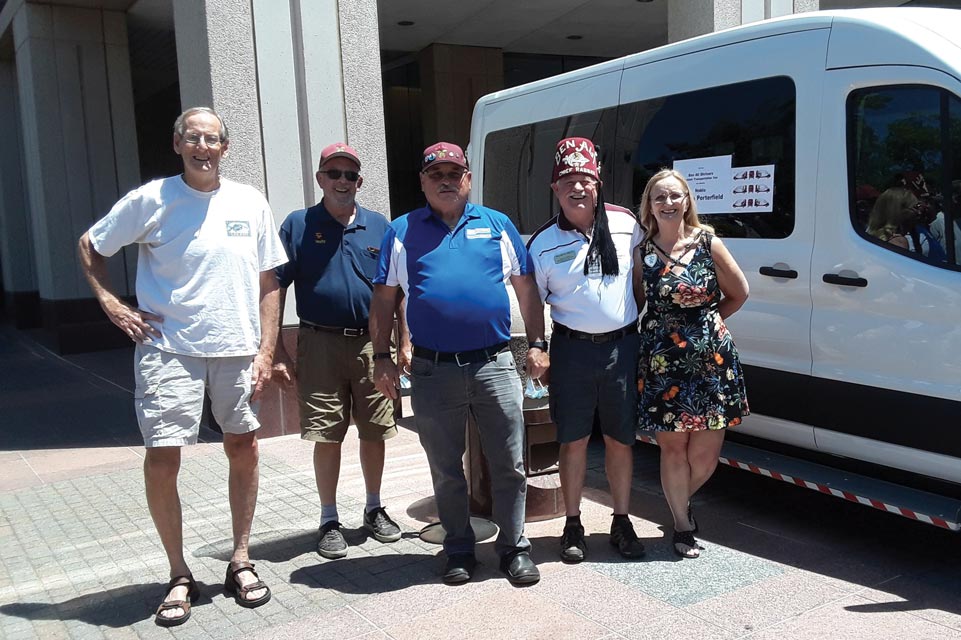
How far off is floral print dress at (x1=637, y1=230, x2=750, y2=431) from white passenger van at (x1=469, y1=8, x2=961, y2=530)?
567 millimetres

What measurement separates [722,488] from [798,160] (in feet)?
6.59

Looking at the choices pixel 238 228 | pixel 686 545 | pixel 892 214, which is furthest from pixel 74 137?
pixel 892 214

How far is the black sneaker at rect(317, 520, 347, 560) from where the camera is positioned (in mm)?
4230

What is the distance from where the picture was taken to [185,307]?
11.7 ft

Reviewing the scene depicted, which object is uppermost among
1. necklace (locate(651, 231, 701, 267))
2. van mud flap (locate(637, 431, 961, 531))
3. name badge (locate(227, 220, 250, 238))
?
name badge (locate(227, 220, 250, 238))

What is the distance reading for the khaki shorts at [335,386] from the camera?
4.27m

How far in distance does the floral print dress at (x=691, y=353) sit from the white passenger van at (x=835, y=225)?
1.86ft

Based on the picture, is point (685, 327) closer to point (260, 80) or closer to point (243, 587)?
point (243, 587)

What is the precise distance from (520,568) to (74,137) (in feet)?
37.5

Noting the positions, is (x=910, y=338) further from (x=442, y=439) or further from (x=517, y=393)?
(x=442, y=439)

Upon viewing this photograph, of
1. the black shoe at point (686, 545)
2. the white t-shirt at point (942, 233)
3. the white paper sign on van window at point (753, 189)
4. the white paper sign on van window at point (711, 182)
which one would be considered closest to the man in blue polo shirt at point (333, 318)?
the black shoe at point (686, 545)

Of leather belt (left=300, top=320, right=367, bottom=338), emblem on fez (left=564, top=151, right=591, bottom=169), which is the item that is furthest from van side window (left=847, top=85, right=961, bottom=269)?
leather belt (left=300, top=320, right=367, bottom=338)

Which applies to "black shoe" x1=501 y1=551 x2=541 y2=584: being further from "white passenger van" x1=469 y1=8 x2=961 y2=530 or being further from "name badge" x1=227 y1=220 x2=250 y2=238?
"name badge" x1=227 y1=220 x2=250 y2=238

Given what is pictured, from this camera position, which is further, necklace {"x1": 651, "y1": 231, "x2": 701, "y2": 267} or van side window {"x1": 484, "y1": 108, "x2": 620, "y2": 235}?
van side window {"x1": 484, "y1": 108, "x2": 620, "y2": 235}
